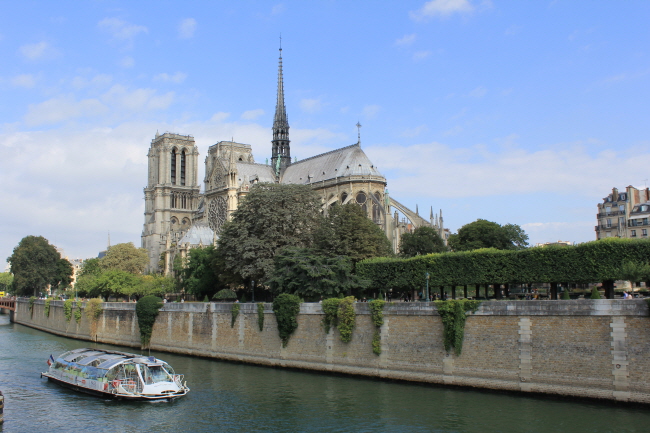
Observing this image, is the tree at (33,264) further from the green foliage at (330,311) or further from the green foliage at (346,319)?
the green foliage at (346,319)

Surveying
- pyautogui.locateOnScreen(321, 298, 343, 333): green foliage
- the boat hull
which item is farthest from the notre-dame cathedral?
the boat hull

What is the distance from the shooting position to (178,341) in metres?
42.9

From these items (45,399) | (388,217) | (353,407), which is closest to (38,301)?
(388,217)

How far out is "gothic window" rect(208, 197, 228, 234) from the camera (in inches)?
3369

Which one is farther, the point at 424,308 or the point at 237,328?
the point at 237,328

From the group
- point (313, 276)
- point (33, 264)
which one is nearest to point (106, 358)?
point (313, 276)

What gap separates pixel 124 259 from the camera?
3435 inches

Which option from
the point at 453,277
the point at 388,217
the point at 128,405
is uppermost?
the point at 388,217

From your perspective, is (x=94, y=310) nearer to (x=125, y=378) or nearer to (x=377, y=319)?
(x=125, y=378)

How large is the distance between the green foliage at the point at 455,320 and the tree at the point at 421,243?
31.1 meters

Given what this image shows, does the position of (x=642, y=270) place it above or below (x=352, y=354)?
above

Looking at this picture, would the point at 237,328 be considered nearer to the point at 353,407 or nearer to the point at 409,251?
the point at 353,407

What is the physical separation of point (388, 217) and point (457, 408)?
155 ft

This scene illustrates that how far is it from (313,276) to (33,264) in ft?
211
